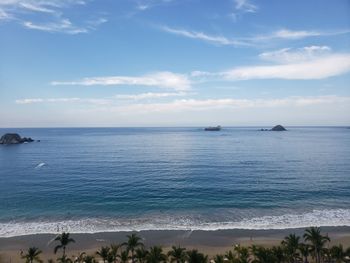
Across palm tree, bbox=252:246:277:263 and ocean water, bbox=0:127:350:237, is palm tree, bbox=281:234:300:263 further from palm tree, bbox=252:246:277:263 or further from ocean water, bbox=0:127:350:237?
ocean water, bbox=0:127:350:237

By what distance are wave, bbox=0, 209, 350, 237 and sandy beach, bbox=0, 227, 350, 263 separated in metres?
1.69

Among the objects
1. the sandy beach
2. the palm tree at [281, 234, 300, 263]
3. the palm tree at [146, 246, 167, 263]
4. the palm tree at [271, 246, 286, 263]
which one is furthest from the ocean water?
the palm tree at [146, 246, 167, 263]

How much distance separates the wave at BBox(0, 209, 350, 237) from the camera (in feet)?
180

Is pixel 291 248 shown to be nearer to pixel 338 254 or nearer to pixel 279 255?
pixel 279 255

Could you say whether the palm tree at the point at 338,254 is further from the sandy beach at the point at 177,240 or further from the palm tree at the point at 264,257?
the sandy beach at the point at 177,240

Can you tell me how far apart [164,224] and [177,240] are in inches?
266

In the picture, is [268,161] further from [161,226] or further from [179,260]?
[179,260]

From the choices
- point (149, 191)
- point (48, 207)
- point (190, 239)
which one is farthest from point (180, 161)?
point (190, 239)

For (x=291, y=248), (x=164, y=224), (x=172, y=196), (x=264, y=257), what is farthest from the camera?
(x=172, y=196)

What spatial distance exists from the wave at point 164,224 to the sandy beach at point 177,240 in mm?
1693

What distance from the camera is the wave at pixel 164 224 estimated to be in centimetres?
5497

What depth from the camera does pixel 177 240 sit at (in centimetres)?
5047

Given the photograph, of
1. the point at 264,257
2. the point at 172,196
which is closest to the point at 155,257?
the point at 264,257

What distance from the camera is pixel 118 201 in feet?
228
